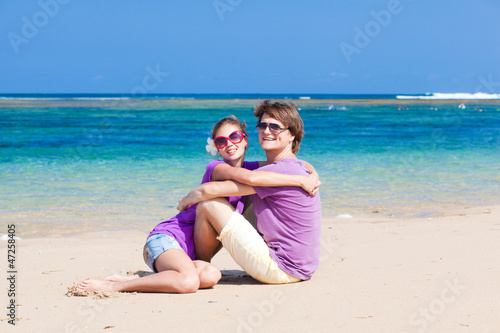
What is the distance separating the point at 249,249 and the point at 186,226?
23.5 inches

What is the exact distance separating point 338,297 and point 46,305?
196 centimetres

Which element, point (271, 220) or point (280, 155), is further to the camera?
point (280, 155)

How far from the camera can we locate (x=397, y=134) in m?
24.3

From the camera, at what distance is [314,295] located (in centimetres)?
361

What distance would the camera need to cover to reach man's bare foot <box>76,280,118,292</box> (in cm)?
376

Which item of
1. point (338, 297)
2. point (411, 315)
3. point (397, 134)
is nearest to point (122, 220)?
point (338, 297)

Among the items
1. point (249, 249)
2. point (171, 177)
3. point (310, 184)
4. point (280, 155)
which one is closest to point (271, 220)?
point (249, 249)

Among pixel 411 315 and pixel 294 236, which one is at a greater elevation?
pixel 294 236

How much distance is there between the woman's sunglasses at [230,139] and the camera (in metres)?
4.05

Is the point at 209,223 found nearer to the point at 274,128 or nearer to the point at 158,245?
the point at 158,245

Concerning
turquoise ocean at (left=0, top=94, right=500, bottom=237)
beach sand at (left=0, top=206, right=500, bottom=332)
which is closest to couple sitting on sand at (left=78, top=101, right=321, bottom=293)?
beach sand at (left=0, top=206, right=500, bottom=332)

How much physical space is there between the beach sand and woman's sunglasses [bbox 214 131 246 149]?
1.09m

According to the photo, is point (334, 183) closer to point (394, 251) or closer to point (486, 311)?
point (394, 251)

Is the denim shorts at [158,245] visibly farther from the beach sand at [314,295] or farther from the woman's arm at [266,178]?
the woman's arm at [266,178]
